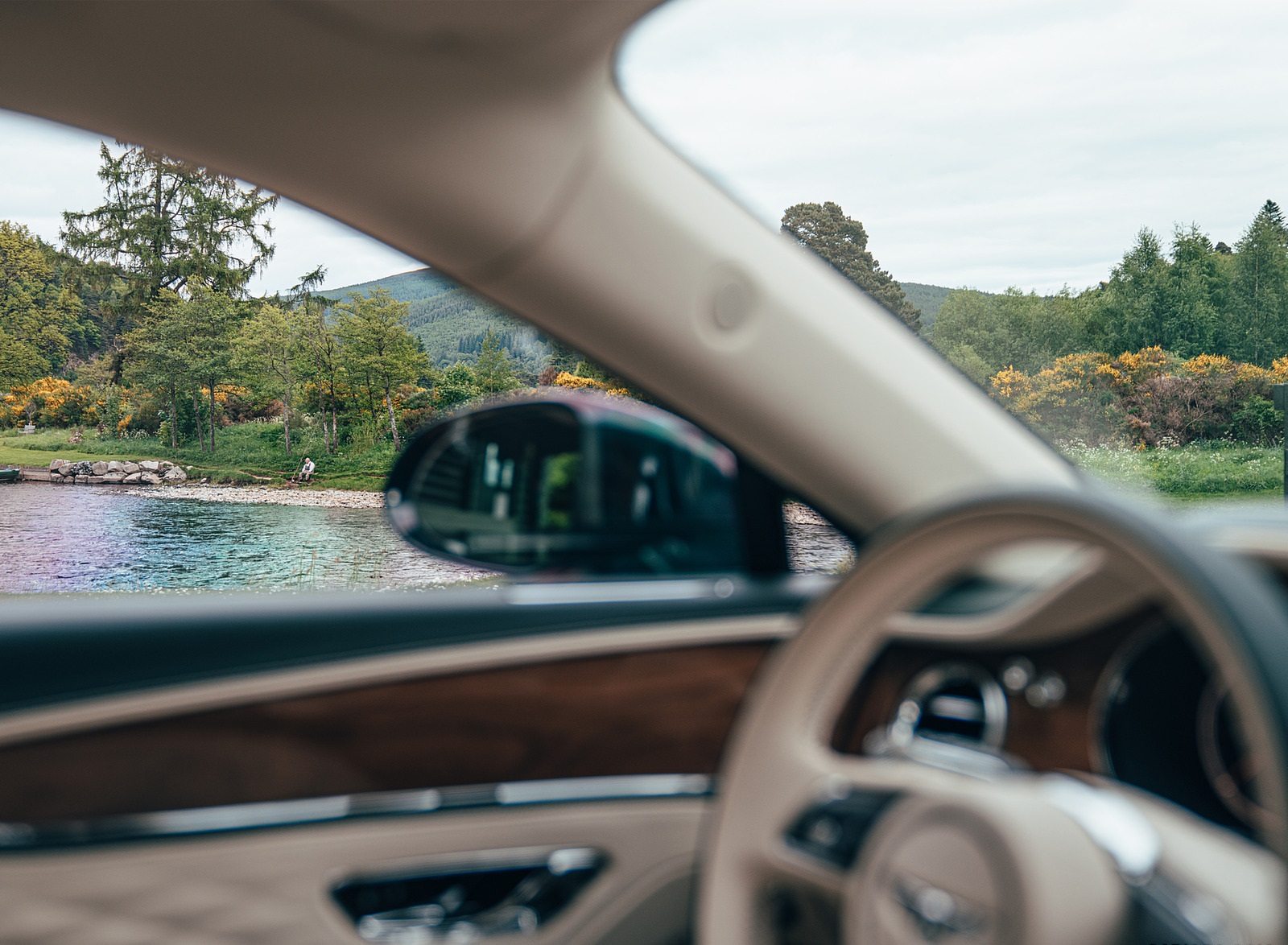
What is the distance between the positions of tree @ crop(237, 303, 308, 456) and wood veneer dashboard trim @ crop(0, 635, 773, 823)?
121 centimetres

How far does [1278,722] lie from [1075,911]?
0.27 m

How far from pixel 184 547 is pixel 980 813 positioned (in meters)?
2.43

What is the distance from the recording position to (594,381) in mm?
1941

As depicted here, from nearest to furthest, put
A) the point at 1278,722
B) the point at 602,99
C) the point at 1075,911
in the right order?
the point at 1278,722, the point at 1075,911, the point at 602,99

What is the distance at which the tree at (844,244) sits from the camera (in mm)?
2023

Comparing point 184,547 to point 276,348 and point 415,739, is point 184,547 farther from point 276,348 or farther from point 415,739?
point 415,739

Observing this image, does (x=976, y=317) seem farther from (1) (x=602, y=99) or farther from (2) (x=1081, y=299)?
(1) (x=602, y=99)

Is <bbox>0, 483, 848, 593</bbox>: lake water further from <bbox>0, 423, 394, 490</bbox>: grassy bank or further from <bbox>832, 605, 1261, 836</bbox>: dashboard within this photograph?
<bbox>832, 605, 1261, 836</bbox>: dashboard

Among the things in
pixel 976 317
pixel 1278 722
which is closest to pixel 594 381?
pixel 976 317

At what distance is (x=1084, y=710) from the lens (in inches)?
46.8

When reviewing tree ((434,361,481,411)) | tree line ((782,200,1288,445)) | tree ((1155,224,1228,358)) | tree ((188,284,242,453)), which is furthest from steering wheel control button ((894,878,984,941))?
tree ((188,284,242,453))

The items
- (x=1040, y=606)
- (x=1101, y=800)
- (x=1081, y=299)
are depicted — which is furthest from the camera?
(x=1081, y=299)

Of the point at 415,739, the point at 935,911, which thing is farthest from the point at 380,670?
the point at 935,911

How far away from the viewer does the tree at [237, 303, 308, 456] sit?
276 centimetres
